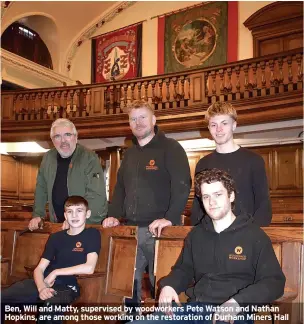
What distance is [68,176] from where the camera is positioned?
370 cm

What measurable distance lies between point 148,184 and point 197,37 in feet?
32.8

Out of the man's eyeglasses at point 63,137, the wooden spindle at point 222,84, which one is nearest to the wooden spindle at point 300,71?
the wooden spindle at point 222,84

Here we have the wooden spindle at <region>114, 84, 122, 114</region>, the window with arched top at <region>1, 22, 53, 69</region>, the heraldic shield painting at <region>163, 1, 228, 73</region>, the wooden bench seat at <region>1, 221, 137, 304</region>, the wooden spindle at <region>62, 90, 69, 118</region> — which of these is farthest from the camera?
the window with arched top at <region>1, 22, 53, 69</region>

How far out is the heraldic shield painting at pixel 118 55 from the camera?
1355 cm

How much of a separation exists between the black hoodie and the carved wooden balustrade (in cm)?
657

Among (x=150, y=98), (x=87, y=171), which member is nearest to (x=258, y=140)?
(x=150, y=98)

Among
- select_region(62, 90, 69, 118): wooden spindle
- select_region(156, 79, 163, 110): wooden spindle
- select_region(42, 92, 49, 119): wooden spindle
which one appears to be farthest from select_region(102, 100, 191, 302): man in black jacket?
select_region(42, 92, 49, 119): wooden spindle

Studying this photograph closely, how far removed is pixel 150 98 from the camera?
10.4 m

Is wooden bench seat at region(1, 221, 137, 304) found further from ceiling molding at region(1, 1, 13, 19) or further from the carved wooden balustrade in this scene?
ceiling molding at region(1, 1, 13, 19)

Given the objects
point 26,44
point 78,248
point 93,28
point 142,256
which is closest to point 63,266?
point 78,248

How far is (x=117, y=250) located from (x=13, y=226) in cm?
128

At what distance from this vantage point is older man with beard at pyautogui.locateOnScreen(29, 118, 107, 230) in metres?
3.62

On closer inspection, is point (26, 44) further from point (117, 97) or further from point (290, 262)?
point (290, 262)

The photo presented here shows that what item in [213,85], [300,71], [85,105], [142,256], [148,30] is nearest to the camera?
[142,256]
